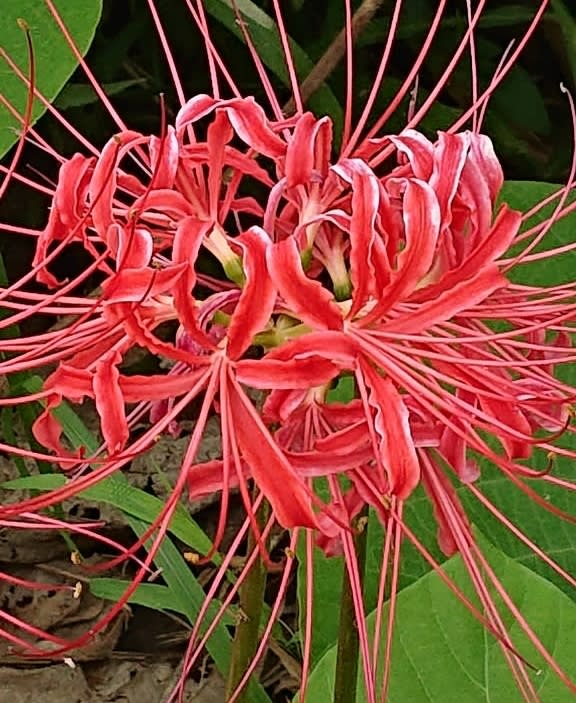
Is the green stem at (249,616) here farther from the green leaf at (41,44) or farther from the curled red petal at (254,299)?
the green leaf at (41,44)

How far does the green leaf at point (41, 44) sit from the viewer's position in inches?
35.9

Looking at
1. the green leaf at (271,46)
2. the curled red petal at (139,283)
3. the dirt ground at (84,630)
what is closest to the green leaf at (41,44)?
the green leaf at (271,46)

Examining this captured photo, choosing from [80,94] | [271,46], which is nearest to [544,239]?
[271,46]

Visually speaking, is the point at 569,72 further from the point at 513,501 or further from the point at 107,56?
the point at 513,501

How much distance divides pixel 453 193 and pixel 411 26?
67 cm

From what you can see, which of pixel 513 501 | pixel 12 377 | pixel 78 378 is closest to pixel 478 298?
pixel 78 378

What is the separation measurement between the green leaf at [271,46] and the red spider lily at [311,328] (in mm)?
440

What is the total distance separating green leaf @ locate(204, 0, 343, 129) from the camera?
1.06 m

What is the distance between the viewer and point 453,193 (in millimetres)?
573

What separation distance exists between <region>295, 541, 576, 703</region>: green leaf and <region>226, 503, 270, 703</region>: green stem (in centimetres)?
12

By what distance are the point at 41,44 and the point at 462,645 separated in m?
0.48

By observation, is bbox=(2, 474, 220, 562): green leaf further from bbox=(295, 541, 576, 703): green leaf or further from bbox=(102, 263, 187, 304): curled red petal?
bbox=(102, 263, 187, 304): curled red petal

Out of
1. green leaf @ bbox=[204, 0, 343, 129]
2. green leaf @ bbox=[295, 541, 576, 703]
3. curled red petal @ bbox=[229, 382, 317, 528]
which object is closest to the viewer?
curled red petal @ bbox=[229, 382, 317, 528]

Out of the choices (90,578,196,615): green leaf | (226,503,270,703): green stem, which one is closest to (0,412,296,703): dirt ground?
(90,578,196,615): green leaf
